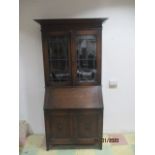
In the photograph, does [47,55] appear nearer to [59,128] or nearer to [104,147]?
[59,128]

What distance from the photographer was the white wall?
3488mm

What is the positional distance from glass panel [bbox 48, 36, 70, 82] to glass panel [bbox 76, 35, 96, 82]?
0.66 feet

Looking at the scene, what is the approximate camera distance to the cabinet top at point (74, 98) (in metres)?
3.22

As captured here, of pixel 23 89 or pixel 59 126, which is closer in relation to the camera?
pixel 59 126

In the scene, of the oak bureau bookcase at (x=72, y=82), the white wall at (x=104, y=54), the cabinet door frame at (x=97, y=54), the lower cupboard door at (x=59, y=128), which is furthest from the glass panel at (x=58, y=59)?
the lower cupboard door at (x=59, y=128)

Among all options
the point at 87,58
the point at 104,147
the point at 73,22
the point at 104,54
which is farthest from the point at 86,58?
the point at 104,147

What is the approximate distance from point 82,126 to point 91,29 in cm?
155

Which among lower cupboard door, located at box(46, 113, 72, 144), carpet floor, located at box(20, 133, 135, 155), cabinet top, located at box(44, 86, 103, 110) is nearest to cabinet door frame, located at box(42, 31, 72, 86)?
cabinet top, located at box(44, 86, 103, 110)

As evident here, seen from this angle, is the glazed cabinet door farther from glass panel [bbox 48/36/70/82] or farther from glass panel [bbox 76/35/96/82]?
glass panel [bbox 48/36/70/82]

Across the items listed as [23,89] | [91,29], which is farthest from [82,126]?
[91,29]
